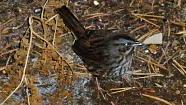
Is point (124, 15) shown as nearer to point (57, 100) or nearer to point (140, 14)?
point (140, 14)

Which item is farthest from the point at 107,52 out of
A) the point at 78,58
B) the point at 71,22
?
the point at 71,22

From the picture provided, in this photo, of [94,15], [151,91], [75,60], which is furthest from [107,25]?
[151,91]

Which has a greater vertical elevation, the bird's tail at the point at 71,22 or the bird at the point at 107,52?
the bird's tail at the point at 71,22

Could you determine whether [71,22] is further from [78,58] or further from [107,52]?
[107,52]

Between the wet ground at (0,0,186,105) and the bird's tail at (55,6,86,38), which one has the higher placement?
the bird's tail at (55,6,86,38)

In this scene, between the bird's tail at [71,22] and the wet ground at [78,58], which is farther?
the bird's tail at [71,22]

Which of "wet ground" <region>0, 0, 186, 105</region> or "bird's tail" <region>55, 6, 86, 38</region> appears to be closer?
"wet ground" <region>0, 0, 186, 105</region>
